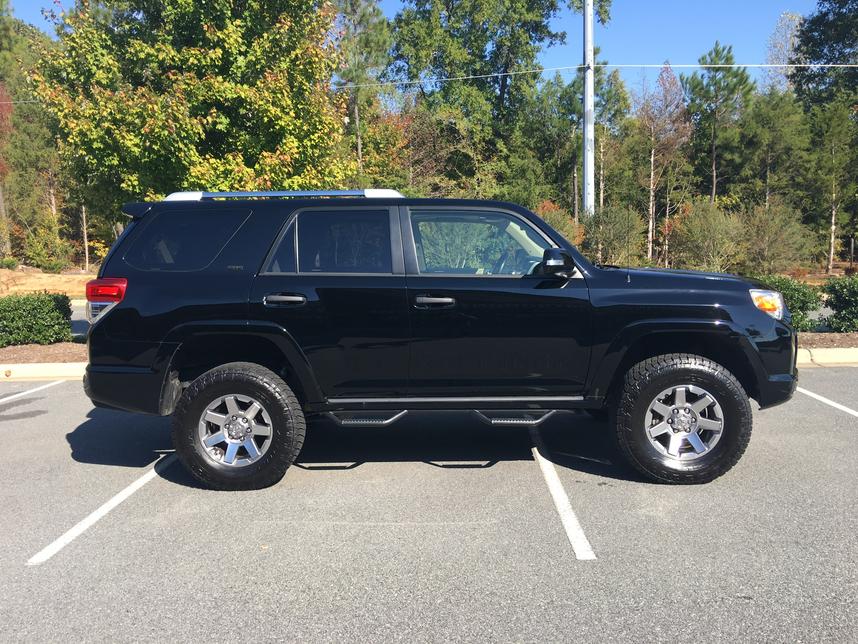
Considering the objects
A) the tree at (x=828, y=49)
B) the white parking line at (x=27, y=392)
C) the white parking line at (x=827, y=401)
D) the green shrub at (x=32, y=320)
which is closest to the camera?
the white parking line at (x=827, y=401)

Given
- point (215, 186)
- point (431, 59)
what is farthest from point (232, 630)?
point (431, 59)

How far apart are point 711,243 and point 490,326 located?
13731 millimetres

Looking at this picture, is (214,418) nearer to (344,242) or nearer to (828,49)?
(344,242)

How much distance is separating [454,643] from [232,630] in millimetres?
1009

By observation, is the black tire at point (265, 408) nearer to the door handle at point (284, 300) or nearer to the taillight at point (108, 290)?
the door handle at point (284, 300)

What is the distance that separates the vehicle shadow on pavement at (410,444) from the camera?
515 cm

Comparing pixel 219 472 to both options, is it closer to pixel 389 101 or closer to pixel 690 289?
pixel 690 289

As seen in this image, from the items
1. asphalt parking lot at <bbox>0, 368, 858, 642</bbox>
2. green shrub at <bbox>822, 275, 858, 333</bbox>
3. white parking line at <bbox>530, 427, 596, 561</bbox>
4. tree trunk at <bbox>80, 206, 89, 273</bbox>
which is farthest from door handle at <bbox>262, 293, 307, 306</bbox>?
tree trunk at <bbox>80, 206, 89, 273</bbox>

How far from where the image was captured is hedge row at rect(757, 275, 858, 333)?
9.48 metres

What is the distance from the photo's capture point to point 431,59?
36.3 m

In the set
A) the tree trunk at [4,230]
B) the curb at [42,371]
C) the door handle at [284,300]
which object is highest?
the tree trunk at [4,230]

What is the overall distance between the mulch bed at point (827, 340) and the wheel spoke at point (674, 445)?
5542 millimetres

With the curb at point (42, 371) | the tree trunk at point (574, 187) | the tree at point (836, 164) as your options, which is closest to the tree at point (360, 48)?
the tree trunk at point (574, 187)

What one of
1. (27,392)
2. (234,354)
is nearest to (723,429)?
(234,354)
